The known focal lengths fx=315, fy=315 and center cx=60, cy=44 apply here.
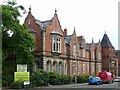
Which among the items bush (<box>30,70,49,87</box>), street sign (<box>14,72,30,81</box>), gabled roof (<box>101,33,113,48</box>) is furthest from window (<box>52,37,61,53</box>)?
gabled roof (<box>101,33,113,48</box>)

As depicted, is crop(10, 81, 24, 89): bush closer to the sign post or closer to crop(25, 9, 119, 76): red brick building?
the sign post

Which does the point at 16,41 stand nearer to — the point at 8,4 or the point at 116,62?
the point at 8,4

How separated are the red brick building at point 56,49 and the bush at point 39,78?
647 centimetres

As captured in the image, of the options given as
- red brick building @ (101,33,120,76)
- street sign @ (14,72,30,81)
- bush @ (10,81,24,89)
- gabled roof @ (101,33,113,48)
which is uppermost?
gabled roof @ (101,33,113,48)

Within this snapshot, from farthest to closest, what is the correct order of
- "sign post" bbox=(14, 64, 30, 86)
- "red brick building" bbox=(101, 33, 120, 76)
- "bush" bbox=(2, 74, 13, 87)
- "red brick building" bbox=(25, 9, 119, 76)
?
"red brick building" bbox=(101, 33, 120, 76) → "red brick building" bbox=(25, 9, 119, 76) → "bush" bbox=(2, 74, 13, 87) → "sign post" bbox=(14, 64, 30, 86)

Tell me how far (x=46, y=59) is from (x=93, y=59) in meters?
25.9

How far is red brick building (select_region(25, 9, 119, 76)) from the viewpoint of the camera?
58.1m

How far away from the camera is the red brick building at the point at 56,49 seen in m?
58.1

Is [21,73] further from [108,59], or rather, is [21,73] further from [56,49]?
[108,59]

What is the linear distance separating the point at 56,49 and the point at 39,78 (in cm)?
1426

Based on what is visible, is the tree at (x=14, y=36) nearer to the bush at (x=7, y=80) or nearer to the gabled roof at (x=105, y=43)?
the bush at (x=7, y=80)

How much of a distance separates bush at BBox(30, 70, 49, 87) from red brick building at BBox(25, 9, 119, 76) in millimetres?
6474

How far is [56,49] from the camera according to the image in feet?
203

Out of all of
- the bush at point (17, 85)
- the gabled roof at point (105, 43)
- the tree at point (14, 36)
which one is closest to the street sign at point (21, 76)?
the bush at point (17, 85)
